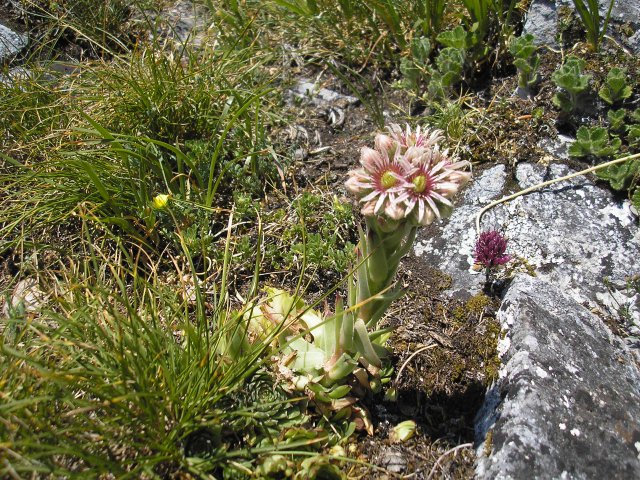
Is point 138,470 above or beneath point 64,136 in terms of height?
beneath

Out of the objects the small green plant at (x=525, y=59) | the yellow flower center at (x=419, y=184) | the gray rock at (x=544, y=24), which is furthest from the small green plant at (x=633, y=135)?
the yellow flower center at (x=419, y=184)

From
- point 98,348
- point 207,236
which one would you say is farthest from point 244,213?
point 98,348

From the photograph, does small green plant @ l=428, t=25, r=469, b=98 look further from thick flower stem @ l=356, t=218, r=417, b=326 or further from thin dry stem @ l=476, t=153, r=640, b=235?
thick flower stem @ l=356, t=218, r=417, b=326

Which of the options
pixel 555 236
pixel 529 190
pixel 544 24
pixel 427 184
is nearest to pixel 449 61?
pixel 544 24

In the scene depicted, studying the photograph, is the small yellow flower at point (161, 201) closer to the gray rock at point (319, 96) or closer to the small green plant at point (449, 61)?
the gray rock at point (319, 96)

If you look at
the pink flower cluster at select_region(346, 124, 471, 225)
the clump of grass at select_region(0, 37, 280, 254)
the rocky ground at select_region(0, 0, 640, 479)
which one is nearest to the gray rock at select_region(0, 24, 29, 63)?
the clump of grass at select_region(0, 37, 280, 254)

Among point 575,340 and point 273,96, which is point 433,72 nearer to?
point 273,96
